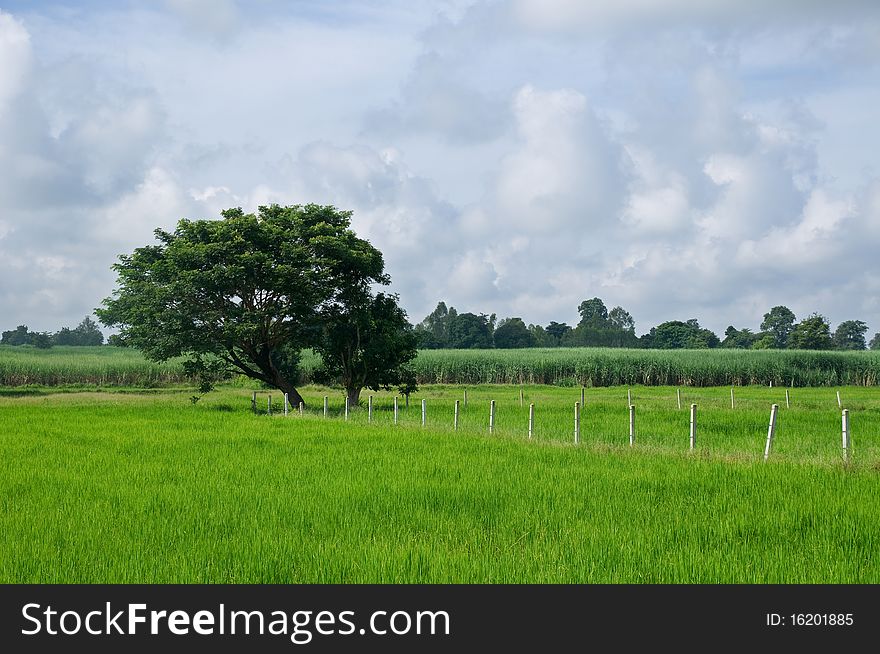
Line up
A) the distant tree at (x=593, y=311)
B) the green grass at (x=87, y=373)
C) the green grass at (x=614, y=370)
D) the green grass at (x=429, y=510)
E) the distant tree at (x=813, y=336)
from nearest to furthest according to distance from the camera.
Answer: the green grass at (x=429, y=510) → the green grass at (x=87, y=373) → the green grass at (x=614, y=370) → the distant tree at (x=813, y=336) → the distant tree at (x=593, y=311)

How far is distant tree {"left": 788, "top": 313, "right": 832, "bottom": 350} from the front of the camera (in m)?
93.6

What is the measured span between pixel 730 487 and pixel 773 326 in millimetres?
133837

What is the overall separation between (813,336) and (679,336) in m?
28.5

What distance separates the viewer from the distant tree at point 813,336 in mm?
93562

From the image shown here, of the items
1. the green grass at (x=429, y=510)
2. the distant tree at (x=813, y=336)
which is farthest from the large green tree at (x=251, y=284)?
the distant tree at (x=813, y=336)

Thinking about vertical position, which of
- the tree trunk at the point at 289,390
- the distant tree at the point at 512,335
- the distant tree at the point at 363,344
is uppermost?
the distant tree at the point at 512,335

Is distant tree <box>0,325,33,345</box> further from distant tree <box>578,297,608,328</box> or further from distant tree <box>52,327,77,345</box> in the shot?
distant tree <box>578,297,608,328</box>

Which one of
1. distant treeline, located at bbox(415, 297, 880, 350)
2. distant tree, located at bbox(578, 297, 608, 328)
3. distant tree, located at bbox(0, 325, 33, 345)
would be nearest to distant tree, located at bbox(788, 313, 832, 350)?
distant treeline, located at bbox(415, 297, 880, 350)

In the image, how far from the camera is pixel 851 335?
137 metres

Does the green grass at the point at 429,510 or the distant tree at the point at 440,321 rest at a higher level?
the distant tree at the point at 440,321

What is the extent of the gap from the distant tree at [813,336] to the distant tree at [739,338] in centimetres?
2847

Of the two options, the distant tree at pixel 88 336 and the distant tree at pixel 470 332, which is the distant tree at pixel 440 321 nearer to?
the distant tree at pixel 470 332

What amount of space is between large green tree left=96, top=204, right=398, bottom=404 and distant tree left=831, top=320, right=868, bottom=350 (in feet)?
407

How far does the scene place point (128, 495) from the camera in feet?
38.6
